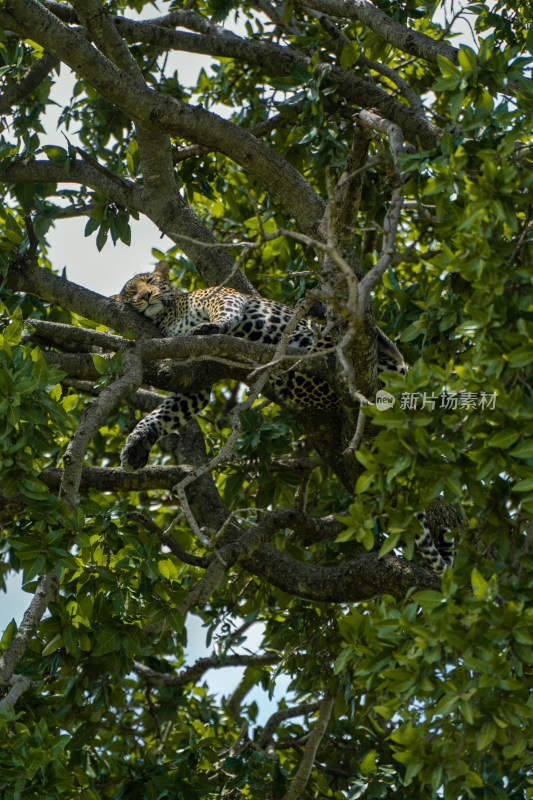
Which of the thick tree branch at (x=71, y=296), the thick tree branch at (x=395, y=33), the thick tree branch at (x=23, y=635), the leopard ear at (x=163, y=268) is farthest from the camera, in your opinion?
the leopard ear at (x=163, y=268)

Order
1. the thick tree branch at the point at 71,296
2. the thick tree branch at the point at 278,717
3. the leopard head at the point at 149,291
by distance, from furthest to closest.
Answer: the leopard head at the point at 149,291, the thick tree branch at the point at 278,717, the thick tree branch at the point at 71,296

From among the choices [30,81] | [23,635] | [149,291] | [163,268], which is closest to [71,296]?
[149,291]

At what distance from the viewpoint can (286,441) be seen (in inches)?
209

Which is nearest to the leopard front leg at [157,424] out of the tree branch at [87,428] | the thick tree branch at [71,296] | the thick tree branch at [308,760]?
the thick tree branch at [71,296]

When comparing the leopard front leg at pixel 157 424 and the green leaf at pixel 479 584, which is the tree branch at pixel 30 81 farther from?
the green leaf at pixel 479 584

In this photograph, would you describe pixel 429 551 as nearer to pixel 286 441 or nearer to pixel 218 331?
pixel 286 441

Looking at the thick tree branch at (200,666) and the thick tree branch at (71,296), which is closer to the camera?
the thick tree branch at (71,296)

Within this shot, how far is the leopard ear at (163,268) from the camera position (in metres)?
6.98

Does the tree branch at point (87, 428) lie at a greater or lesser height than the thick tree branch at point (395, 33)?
lesser

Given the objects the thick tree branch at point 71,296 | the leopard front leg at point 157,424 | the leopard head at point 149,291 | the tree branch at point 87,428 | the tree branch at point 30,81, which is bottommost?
the tree branch at point 87,428

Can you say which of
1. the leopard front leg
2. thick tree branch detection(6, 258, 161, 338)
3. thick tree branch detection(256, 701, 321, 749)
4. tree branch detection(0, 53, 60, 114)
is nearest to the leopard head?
the leopard front leg

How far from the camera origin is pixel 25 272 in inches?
202

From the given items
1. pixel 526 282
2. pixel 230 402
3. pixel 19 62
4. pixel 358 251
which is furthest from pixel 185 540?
pixel 526 282

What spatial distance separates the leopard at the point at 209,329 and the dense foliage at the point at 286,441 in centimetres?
14
